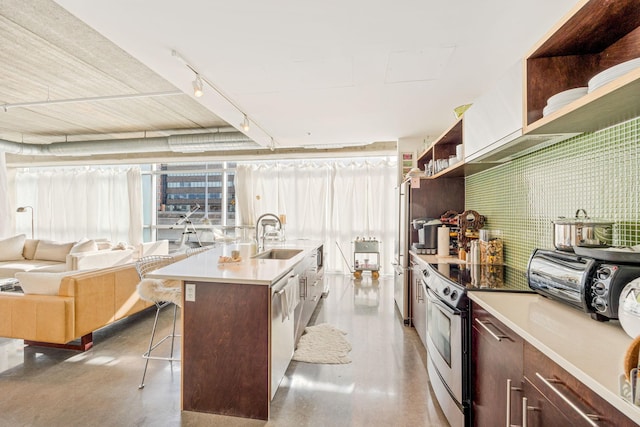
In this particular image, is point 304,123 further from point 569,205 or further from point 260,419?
point 260,419

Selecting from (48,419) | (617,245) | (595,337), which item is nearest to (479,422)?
(595,337)

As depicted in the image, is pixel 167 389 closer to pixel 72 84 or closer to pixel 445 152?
pixel 445 152

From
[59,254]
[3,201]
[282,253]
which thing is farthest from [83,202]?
[282,253]

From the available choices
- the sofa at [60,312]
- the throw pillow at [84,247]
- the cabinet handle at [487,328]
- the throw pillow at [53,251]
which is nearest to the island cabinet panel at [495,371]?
the cabinet handle at [487,328]

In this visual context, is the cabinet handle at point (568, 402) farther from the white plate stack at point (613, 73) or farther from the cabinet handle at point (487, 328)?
the white plate stack at point (613, 73)

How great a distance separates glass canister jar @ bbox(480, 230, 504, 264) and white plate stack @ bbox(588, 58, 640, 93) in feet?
5.28

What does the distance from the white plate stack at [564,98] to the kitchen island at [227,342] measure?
5.55 ft

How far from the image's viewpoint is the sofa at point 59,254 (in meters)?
4.18

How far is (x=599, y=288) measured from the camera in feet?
3.44

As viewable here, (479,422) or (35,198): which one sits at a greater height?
(35,198)

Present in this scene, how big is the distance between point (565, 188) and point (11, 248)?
787cm

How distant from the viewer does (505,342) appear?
1.21m

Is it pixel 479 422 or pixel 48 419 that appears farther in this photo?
pixel 48 419

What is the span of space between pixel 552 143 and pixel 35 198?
Answer: 10.2m
